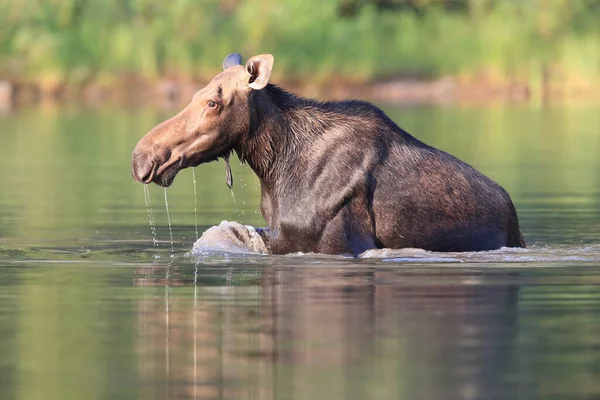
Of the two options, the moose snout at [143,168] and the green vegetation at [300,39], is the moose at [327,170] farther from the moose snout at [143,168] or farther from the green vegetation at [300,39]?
the green vegetation at [300,39]

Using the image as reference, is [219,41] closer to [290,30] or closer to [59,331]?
[290,30]

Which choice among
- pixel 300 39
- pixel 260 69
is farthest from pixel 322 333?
pixel 300 39

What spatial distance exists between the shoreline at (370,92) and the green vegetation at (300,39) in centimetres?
37

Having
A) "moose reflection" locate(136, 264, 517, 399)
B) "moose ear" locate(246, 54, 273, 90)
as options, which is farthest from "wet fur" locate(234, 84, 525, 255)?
"moose reflection" locate(136, 264, 517, 399)

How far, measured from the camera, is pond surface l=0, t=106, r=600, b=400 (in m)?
9.06

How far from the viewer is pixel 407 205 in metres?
14.6

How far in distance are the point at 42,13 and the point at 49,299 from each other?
157ft

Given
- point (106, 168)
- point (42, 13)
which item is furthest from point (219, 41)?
point (106, 168)

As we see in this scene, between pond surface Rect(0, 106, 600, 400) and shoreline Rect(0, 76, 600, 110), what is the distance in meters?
35.0

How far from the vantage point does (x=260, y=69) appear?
14469 millimetres

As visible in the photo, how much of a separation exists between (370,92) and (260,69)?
1668 inches

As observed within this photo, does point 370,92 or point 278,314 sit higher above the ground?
point 370,92

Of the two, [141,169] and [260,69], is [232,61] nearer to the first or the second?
[260,69]

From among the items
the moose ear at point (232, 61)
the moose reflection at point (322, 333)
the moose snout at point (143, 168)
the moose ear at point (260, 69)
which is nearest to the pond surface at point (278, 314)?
the moose reflection at point (322, 333)
